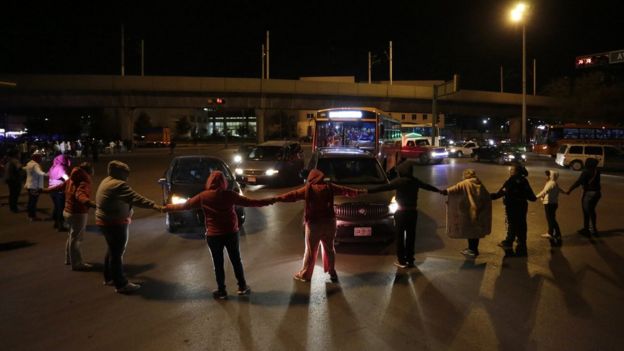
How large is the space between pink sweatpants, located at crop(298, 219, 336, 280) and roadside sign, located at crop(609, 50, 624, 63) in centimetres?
2497

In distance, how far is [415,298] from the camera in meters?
6.87

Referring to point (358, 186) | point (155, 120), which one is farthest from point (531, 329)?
point (155, 120)

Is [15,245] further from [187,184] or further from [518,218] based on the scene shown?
[518,218]

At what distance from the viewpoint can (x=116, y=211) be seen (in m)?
6.90

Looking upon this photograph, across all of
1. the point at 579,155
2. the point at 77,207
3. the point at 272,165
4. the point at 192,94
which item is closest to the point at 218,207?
the point at 77,207

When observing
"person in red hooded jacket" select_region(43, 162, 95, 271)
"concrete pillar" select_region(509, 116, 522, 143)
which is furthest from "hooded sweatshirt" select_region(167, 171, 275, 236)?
"concrete pillar" select_region(509, 116, 522, 143)

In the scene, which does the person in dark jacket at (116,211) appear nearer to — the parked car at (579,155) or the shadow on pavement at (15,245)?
the shadow on pavement at (15,245)

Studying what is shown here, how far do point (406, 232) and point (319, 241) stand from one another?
5.50ft

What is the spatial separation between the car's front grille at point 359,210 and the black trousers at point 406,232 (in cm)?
95

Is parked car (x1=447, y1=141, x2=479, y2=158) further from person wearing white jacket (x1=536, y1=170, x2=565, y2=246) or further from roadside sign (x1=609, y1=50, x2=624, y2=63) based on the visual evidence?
person wearing white jacket (x1=536, y1=170, x2=565, y2=246)

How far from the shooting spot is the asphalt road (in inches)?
217

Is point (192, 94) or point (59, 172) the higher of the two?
point (192, 94)

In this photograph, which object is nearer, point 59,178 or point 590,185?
point 590,185

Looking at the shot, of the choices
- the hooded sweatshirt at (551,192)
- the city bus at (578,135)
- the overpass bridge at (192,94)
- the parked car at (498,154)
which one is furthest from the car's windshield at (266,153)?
the overpass bridge at (192,94)
